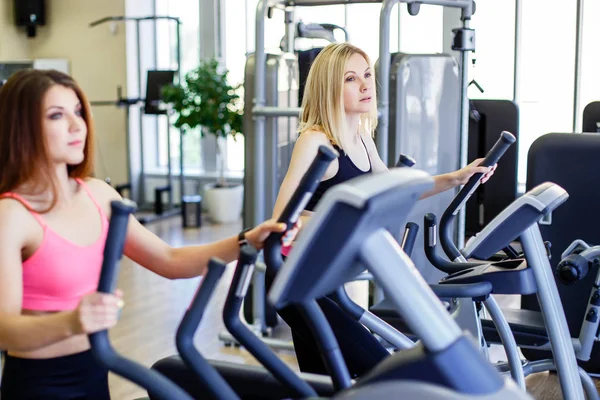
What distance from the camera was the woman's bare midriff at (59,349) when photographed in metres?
1.57

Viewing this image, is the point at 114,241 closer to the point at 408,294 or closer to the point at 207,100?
the point at 408,294

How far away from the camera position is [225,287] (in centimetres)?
549

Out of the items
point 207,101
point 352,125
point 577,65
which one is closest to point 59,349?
point 352,125

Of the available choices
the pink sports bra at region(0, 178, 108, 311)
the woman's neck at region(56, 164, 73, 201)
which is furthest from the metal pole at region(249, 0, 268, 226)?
the pink sports bra at region(0, 178, 108, 311)

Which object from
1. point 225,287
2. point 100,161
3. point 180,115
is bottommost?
point 225,287

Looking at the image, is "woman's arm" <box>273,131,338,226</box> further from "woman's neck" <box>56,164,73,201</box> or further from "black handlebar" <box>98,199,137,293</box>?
"black handlebar" <box>98,199,137,293</box>

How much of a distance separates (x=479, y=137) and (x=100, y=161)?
438 cm

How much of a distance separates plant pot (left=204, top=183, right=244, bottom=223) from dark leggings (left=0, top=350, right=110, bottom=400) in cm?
608

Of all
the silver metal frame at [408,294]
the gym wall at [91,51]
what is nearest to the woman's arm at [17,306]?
the silver metal frame at [408,294]

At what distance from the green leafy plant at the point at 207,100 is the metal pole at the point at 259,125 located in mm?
3089

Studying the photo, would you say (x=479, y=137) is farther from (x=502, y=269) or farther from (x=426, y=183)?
(x=426, y=183)

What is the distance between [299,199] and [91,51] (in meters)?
7.67

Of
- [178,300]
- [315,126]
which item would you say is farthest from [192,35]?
[315,126]

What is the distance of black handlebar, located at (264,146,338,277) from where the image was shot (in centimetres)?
129
